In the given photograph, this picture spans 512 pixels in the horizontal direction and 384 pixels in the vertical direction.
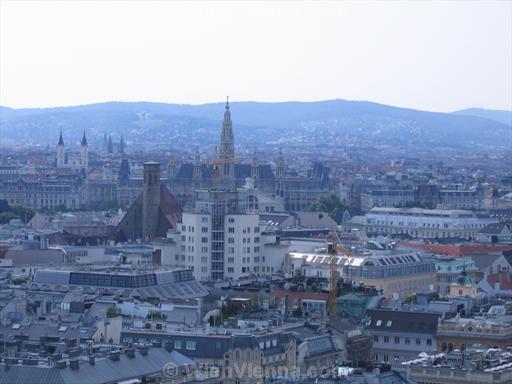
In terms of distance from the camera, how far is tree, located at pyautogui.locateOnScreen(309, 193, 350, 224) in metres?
164

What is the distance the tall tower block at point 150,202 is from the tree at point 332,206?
147 feet

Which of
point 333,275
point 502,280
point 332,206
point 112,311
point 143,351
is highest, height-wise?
point 143,351

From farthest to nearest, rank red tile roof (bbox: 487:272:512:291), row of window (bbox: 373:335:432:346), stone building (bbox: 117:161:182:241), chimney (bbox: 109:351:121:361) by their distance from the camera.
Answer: stone building (bbox: 117:161:182:241), red tile roof (bbox: 487:272:512:291), row of window (bbox: 373:335:432:346), chimney (bbox: 109:351:121:361)

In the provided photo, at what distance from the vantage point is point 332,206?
6747 inches

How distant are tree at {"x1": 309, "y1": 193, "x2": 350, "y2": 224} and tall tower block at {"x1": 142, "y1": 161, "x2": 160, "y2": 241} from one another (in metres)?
44.7

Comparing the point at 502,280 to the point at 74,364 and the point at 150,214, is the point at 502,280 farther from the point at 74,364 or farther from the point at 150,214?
the point at 74,364

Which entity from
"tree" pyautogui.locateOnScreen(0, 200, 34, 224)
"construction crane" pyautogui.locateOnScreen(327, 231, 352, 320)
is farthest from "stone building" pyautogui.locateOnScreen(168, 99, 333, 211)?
"construction crane" pyautogui.locateOnScreen(327, 231, 352, 320)

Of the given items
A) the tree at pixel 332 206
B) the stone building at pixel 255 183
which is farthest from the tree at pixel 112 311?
the stone building at pixel 255 183

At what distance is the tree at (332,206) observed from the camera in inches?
6453

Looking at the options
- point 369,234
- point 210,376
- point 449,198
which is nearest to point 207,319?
point 210,376

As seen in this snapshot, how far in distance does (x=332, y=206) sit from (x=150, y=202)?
57.5 meters

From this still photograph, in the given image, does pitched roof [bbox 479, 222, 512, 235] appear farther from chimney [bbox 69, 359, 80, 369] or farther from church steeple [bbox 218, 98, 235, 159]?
chimney [bbox 69, 359, 80, 369]

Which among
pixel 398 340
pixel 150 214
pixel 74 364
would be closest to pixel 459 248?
pixel 150 214

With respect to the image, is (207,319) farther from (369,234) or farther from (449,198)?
(449,198)
